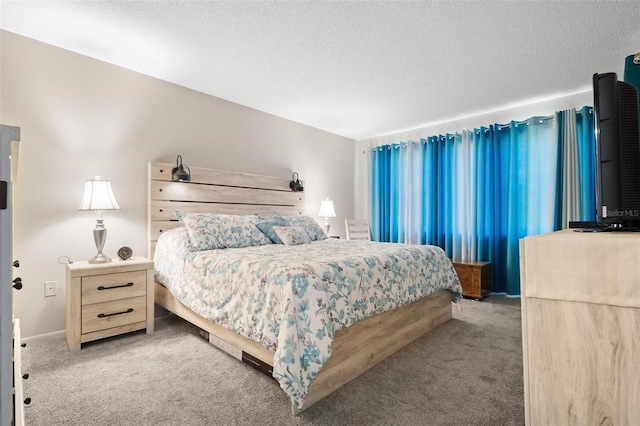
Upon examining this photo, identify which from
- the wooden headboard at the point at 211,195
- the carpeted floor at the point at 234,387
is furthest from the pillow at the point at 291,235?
the carpeted floor at the point at 234,387

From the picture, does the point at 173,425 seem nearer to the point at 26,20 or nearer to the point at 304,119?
the point at 26,20

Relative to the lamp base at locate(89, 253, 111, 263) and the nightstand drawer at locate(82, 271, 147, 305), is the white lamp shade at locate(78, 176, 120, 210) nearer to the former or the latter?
the lamp base at locate(89, 253, 111, 263)

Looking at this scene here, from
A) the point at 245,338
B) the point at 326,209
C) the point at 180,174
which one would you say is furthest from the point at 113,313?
the point at 326,209

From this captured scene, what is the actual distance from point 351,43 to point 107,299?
9.17 feet

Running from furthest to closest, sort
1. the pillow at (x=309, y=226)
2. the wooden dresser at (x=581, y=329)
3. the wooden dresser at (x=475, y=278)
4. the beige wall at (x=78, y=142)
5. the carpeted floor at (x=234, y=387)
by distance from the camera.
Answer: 1. the wooden dresser at (x=475, y=278)
2. the pillow at (x=309, y=226)
3. the beige wall at (x=78, y=142)
4. the carpeted floor at (x=234, y=387)
5. the wooden dresser at (x=581, y=329)

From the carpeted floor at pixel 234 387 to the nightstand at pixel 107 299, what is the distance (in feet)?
0.38

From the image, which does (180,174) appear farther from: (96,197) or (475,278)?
(475,278)

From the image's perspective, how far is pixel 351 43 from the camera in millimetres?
2619

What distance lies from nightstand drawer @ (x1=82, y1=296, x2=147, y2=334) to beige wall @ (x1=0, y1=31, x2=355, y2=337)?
54 centimetres

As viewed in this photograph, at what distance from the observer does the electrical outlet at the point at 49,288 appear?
2628mm

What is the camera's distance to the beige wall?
8.32 ft

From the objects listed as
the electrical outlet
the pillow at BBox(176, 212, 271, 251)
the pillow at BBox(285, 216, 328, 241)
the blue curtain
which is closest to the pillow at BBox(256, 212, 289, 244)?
the pillow at BBox(176, 212, 271, 251)

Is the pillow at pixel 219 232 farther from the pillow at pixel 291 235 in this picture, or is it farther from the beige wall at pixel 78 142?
the beige wall at pixel 78 142

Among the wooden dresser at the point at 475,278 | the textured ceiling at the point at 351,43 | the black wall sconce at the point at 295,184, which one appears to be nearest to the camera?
the textured ceiling at the point at 351,43
